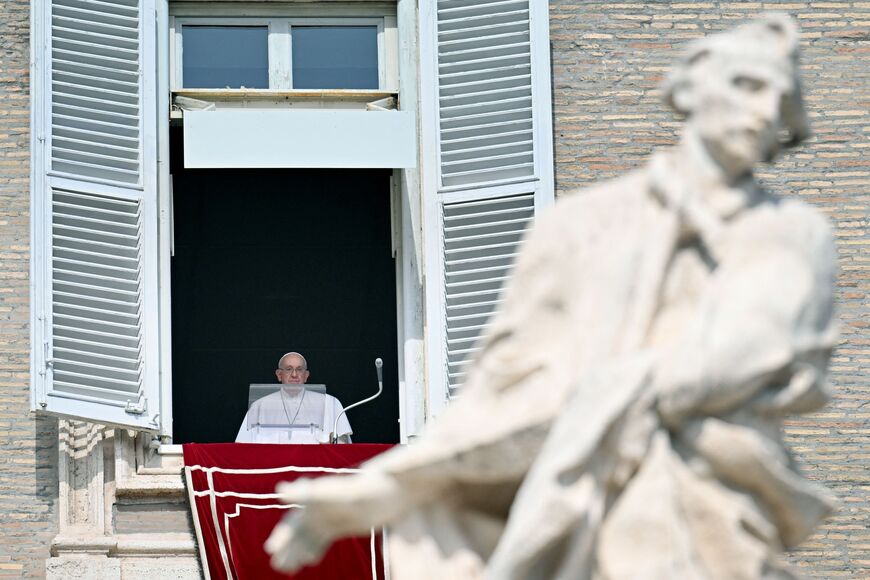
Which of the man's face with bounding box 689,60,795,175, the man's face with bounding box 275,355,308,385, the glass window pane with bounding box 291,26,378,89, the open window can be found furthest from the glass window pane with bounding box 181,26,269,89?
the man's face with bounding box 689,60,795,175

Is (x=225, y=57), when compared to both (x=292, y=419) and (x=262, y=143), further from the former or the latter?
(x=292, y=419)

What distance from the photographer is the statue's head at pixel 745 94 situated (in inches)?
250

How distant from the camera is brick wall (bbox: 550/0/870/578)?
50.2 feet

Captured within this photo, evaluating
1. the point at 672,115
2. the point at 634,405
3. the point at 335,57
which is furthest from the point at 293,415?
the point at 634,405

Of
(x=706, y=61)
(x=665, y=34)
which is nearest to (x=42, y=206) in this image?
(x=665, y=34)

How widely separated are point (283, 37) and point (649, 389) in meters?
9.74

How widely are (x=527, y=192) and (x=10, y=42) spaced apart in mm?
2836

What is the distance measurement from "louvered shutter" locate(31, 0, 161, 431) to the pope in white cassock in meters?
1.01

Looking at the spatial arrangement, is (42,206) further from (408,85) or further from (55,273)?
(408,85)

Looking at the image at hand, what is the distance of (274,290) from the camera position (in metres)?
20.1

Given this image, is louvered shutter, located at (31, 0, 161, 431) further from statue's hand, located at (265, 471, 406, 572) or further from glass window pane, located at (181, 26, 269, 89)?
statue's hand, located at (265, 471, 406, 572)

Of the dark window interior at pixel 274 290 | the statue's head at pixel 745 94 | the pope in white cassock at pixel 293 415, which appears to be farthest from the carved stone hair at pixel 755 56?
the dark window interior at pixel 274 290

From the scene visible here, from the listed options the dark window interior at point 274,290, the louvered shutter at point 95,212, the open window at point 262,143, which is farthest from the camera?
the dark window interior at point 274,290

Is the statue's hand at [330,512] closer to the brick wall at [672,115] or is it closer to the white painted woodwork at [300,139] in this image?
the white painted woodwork at [300,139]
